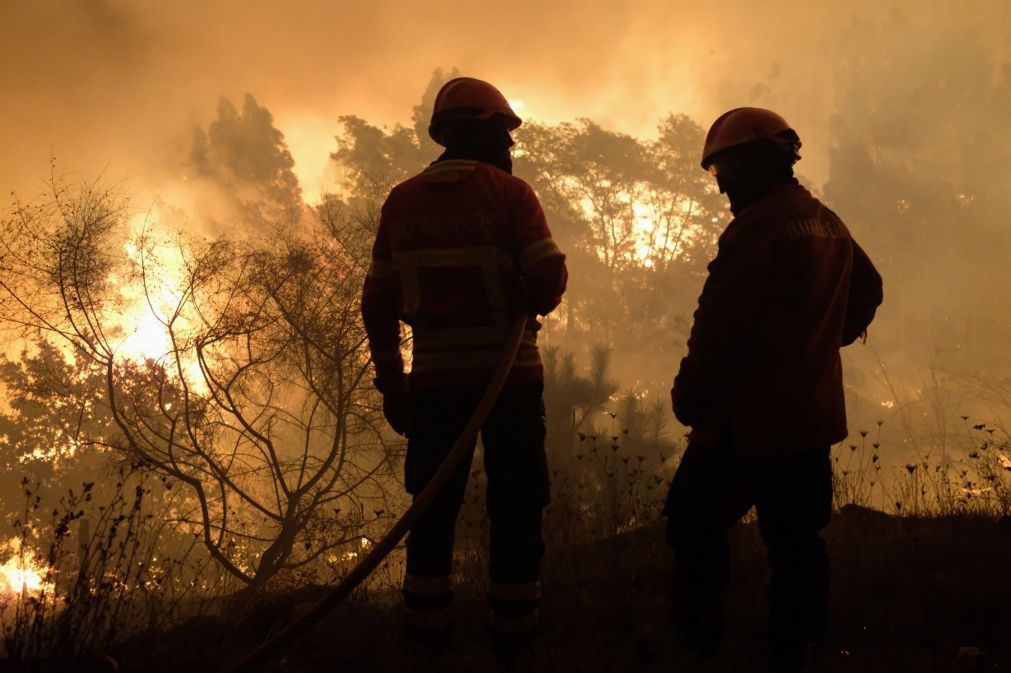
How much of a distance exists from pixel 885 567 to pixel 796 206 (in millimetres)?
2579

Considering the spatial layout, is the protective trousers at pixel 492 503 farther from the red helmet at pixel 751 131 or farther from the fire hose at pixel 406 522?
the red helmet at pixel 751 131

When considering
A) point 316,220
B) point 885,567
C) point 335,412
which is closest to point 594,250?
point 316,220

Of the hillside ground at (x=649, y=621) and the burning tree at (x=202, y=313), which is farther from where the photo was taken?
the burning tree at (x=202, y=313)

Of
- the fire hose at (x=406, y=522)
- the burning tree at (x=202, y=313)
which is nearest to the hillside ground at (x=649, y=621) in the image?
the fire hose at (x=406, y=522)

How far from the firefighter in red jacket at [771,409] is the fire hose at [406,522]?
0.63 meters

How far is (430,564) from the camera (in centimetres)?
269

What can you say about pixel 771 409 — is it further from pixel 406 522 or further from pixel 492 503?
pixel 406 522

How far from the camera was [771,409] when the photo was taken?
2441 mm

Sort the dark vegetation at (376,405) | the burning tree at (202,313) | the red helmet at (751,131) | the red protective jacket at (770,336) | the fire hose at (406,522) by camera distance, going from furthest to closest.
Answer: the burning tree at (202,313) → the dark vegetation at (376,405) → the red helmet at (751,131) → the red protective jacket at (770,336) → the fire hose at (406,522)

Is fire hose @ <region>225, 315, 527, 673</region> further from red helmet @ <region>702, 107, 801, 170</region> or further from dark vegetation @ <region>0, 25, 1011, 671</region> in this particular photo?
red helmet @ <region>702, 107, 801, 170</region>

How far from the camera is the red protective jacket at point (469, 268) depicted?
108 inches

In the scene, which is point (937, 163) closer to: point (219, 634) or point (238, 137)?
point (238, 137)

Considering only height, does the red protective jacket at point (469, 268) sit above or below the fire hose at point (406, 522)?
above

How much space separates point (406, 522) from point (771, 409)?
1.29 metres
